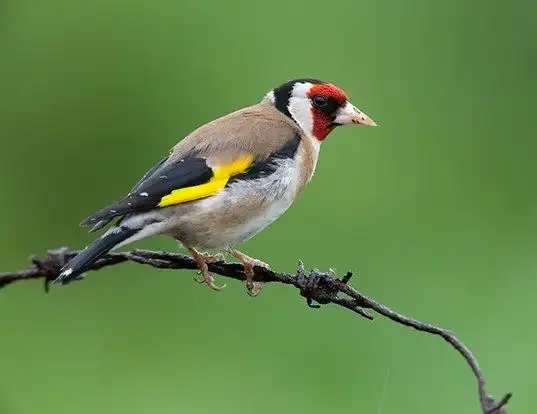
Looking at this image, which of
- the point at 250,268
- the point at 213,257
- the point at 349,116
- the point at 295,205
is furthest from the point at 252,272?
the point at 295,205

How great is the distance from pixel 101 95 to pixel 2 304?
1620 mm

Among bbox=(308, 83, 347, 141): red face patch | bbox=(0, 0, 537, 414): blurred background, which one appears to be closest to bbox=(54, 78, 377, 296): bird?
bbox=(308, 83, 347, 141): red face patch

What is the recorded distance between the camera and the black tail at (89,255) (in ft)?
11.3

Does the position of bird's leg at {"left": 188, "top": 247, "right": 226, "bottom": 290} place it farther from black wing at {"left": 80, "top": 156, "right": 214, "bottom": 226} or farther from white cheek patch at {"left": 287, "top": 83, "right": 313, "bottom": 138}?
white cheek patch at {"left": 287, "top": 83, "right": 313, "bottom": 138}

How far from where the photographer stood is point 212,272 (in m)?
4.04

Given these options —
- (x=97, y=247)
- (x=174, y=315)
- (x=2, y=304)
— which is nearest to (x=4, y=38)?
(x=2, y=304)

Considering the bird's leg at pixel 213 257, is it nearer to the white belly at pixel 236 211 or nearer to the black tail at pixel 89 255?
the white belly at pixel 236 211

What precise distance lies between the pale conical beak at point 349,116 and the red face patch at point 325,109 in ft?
0.07

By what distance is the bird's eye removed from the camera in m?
4.65

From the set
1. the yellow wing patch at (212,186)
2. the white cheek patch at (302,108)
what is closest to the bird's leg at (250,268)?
the yellow wing patch at (212,186)

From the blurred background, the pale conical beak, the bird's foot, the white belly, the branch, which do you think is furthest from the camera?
the blurred background

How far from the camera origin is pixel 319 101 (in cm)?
466

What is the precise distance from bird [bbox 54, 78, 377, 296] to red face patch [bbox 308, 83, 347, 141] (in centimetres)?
12

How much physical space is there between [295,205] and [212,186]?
2935mm
